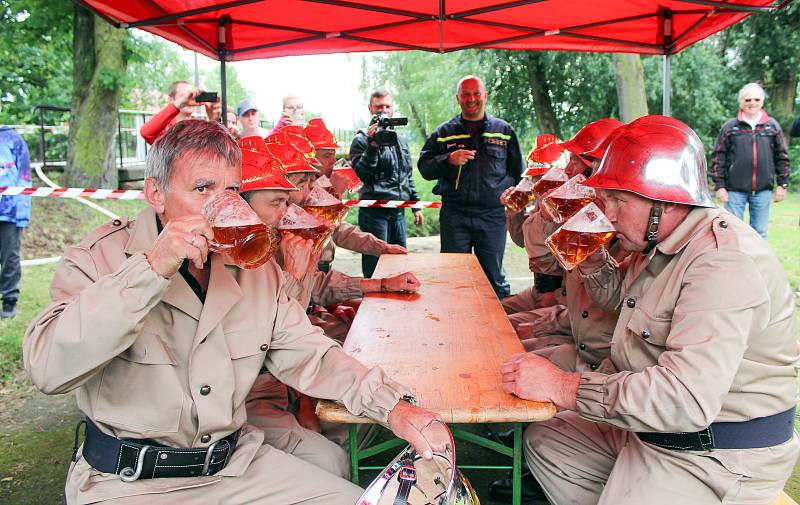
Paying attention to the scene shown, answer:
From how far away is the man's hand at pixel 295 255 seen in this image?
311cm

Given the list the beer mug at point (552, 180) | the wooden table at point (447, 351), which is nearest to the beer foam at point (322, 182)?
the wooden table at point (447, 351)

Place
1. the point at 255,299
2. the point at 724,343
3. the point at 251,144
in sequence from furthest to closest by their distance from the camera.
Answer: the point at 251,144 < the point at 255,299 < the point at 724,343

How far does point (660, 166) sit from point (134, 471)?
1860 mm

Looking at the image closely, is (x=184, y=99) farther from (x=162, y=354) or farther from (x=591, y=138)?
(x=162, y=354)

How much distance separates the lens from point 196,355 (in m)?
1.96

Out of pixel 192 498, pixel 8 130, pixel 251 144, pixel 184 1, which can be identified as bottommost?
pixel 192 498

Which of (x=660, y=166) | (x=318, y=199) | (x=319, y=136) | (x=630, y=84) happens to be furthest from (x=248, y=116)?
(x=660, y=166)

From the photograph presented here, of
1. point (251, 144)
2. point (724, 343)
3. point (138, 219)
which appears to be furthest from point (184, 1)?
point (724, 343)

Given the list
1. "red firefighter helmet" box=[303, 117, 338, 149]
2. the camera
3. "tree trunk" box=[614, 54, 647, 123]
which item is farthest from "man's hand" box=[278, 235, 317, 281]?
"tree trunk" box=[614, 54, 647, 123]

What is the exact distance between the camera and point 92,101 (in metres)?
11.0

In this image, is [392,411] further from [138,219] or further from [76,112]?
[76,112]

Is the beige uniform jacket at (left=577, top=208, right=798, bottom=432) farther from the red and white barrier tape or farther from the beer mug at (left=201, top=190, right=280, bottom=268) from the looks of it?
the red and white barrier tape

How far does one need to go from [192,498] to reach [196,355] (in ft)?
1.37

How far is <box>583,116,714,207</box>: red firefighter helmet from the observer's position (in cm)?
216
